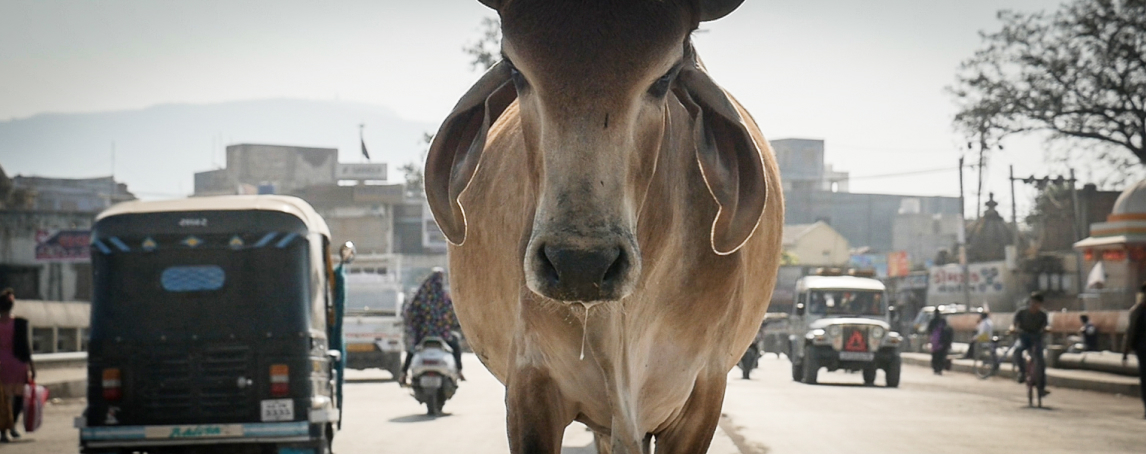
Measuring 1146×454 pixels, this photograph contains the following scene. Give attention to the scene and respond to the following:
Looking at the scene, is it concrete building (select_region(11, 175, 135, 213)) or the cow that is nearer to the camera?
the cow

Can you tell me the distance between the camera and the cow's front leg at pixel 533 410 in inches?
167

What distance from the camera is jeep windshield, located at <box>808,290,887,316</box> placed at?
1032 inches

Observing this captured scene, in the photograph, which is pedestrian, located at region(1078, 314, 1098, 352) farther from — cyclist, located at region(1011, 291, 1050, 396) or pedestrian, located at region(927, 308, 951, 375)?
cyclist, located at region(1011, 291, 1050, 396)

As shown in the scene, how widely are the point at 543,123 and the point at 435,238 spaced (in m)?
65.1

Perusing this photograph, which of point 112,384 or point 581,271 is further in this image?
point 112,384

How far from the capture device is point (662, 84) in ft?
11.9

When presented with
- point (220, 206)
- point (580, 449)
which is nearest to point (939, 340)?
point (580, 449)

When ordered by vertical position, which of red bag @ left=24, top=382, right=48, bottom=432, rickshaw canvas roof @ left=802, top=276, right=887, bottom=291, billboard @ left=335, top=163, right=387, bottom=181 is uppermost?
billboard @ left=335, top=163, right=387, bottom=181

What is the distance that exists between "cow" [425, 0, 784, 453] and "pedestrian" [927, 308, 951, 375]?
1045 inches

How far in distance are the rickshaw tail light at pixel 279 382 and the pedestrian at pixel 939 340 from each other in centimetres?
2309

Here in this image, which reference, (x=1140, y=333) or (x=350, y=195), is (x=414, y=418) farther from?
(x=350, y=195)

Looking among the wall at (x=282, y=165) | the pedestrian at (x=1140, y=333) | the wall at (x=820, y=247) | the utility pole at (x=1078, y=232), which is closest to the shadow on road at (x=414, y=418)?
the pedestrian at (x=1140, y=333)

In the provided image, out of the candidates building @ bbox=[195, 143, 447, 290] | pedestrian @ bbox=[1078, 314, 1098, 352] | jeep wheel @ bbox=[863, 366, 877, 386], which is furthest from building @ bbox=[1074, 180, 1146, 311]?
building @ bbox=[195, 143, 447, 290]

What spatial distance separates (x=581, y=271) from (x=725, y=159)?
98 centimetres
